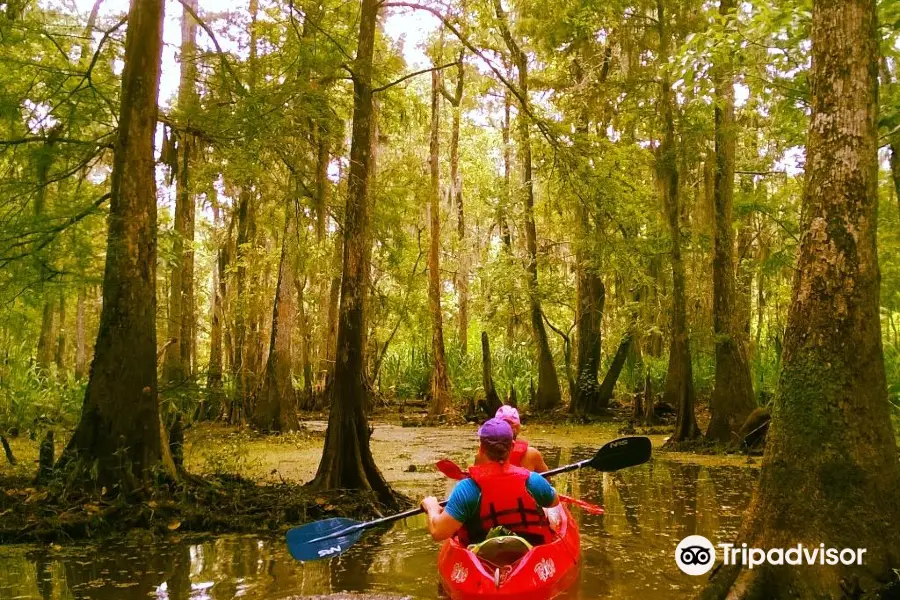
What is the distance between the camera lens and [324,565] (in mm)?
6148

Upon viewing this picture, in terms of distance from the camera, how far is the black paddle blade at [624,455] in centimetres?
657

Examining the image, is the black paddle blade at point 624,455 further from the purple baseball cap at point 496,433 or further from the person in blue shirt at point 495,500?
the purple baseball cap at point 496,433

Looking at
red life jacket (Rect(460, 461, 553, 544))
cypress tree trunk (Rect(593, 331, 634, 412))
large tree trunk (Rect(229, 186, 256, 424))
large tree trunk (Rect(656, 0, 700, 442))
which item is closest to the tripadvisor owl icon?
red life jacket (Rect(460, 461, 553, 544))

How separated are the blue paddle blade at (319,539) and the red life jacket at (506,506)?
3.39 feet

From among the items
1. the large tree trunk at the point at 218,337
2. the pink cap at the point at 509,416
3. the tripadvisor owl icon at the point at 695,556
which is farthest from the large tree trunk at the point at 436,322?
the tripadvisor owl icon at the point at 695,556

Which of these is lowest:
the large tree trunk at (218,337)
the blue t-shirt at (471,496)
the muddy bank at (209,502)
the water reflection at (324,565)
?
the water reflection at (324,565)

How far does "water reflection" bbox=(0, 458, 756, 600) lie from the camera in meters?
5.27

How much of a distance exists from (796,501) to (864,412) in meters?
0.62

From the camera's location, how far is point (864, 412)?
13.5 ft

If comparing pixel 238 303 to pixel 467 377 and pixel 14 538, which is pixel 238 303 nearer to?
pixel 467 377

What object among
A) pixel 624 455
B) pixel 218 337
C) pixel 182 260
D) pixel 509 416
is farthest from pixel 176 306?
pixel 624 455

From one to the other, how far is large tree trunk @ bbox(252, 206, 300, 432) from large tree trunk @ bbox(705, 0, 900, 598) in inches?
453

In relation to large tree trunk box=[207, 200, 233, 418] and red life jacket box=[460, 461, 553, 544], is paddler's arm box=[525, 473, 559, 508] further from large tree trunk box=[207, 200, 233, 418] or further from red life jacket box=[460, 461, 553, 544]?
large tree trunk box=[207, 200, 233, 418]

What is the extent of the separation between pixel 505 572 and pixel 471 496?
20.3 inches
